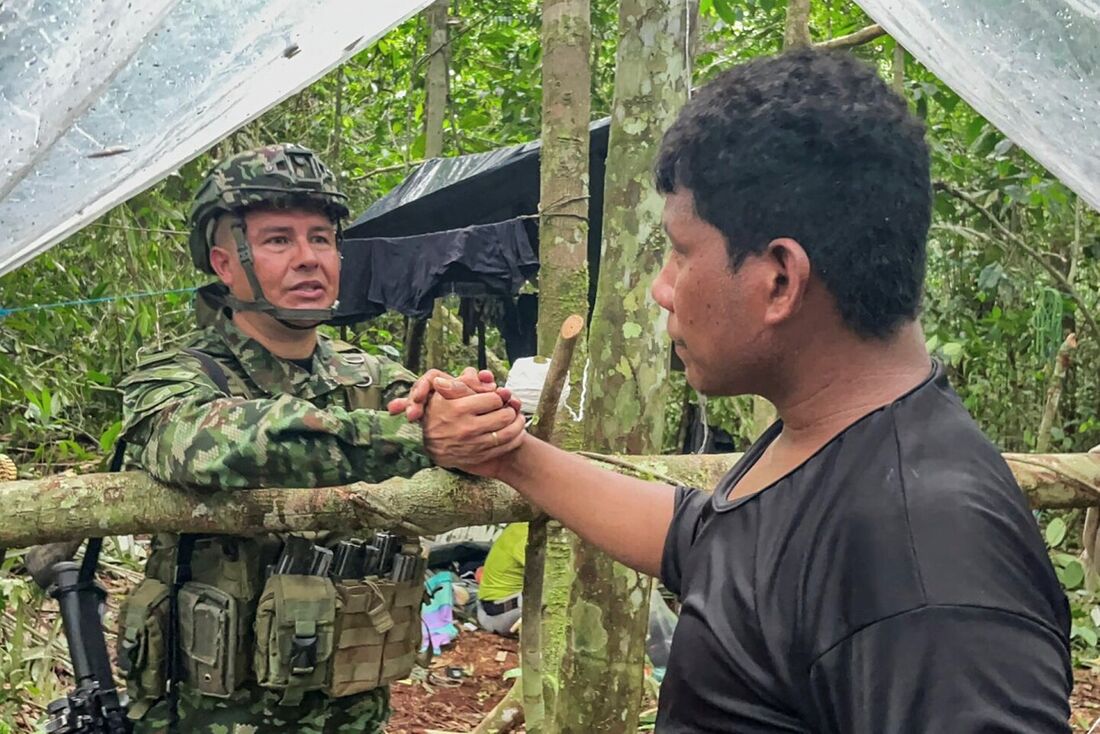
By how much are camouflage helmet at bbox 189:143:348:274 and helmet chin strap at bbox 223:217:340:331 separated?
0.07 meters

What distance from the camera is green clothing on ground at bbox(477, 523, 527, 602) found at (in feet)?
19.8

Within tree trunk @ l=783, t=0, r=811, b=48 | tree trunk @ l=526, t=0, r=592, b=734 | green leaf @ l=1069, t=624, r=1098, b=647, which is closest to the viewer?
tree trunk @ l=526, t=0, r=592, b=734

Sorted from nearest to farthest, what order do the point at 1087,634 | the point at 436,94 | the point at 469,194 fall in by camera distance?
the point at 1087,634, the point at 469,194, the point at 436,94

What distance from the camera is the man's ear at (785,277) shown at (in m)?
1.29

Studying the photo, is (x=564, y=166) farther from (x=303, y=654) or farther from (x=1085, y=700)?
(x=1085, y=700)

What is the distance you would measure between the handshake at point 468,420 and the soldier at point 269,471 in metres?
0.06

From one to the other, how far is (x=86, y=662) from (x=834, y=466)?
6.45 ft

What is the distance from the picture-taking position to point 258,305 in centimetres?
270

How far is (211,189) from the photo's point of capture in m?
2.77

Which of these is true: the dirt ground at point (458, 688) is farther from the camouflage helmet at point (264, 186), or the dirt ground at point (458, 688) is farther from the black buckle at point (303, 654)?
the camouflage helmet at point (264, 186)

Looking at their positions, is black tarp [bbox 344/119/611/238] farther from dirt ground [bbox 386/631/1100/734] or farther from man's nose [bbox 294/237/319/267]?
man's nose [bbox 294/237/319/267]

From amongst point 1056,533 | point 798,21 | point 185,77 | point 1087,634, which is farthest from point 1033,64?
point 1056,533

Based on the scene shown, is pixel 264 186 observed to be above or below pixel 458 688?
above

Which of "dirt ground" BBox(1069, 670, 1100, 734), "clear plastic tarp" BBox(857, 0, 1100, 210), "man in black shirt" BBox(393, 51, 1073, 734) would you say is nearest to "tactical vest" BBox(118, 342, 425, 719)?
"man in black shirt" BBox(393, 51, 1073, 734)
